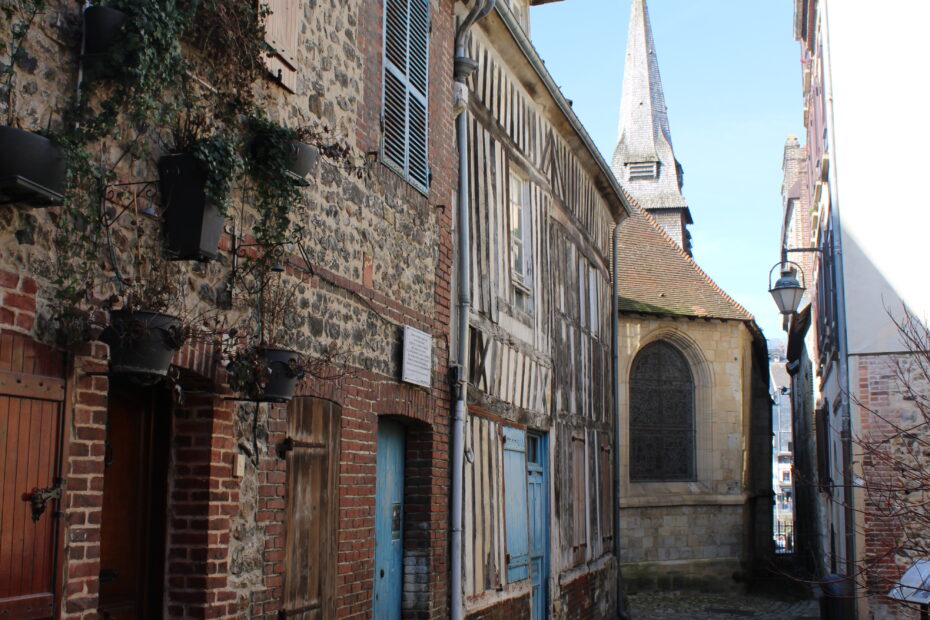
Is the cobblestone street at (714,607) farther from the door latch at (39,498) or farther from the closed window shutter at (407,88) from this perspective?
the door latch at (39,498)

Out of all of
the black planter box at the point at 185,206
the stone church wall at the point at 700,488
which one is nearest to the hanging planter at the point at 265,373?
the black planter box at the point at 185,206

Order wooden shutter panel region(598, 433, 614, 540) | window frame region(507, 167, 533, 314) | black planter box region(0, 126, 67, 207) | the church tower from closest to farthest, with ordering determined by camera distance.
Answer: black planter box region(0, 126, 67, 207), window frame region(507, 167, 533, 314), wooden shutter panel region(598, 433, 614, 540), the church tower

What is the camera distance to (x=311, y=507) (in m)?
6.24

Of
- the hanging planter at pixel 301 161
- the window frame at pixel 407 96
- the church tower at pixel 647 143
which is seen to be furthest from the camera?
the church tower at pixel 647 143

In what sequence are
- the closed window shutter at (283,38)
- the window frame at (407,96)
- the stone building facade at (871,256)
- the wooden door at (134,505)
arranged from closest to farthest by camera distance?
the wooden door at (134,505) < the closed window shutter at (283,38) < the window frame at (407,96) < the stone building facade at (871,256)

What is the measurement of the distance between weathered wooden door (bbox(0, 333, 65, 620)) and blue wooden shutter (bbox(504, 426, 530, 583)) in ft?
20.0

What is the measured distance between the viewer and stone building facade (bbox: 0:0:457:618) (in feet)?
13.1

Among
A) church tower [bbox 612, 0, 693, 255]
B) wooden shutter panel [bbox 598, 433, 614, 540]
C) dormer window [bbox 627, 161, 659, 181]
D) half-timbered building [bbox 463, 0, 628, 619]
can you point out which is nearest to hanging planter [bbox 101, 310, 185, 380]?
half-timbered building [bbox 463, 0, 628, 619]

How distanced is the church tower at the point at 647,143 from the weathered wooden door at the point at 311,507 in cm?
2711

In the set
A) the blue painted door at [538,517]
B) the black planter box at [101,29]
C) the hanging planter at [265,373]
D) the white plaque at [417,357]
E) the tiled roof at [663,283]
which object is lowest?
the blue painted door at [538,517]

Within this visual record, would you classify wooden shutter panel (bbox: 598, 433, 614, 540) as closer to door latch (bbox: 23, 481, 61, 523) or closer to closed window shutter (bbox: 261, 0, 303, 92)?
closed window shutter (bbox: 261, 0, 303, 92)

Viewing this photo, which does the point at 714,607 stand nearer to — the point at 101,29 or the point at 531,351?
the point at 531,351

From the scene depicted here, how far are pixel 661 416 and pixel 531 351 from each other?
11.3 m

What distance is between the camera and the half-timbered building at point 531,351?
922 cm
